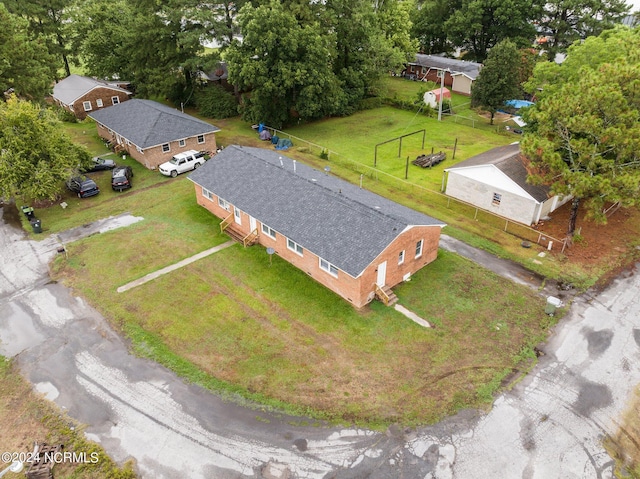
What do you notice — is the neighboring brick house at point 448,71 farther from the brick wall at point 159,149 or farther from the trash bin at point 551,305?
the trash bin at point 551,305

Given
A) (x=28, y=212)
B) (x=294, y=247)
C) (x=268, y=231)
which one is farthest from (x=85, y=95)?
(x=294, y=247)

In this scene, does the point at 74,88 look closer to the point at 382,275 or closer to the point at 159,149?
the point at 159,149

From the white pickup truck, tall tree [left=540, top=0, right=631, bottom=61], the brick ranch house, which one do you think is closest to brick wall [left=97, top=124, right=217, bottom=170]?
the white pickup truck

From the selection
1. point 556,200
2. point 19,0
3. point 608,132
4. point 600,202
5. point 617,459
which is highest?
point 19,0

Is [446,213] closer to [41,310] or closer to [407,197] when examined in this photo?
[407,197]

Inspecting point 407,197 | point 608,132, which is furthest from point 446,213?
point 608,132

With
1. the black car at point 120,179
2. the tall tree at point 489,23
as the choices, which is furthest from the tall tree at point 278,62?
the tall tree at point 489,23

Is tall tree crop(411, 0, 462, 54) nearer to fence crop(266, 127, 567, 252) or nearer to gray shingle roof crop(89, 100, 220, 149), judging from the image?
fence crop(266, 127, 567, 252)
